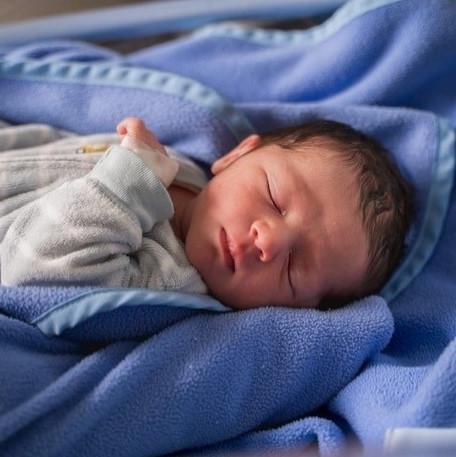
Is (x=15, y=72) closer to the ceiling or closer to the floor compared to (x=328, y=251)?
closer to the ceiling

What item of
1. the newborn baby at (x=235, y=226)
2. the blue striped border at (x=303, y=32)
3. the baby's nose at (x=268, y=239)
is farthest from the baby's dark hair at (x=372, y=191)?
the blue striped border at (x=303, y=32)

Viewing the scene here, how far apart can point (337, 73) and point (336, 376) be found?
19.6 inches

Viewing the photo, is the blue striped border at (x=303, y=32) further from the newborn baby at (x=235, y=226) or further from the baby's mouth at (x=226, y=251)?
the baby's mouth at (x=226, y=251)

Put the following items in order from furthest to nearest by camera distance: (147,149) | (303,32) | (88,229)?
(303,32) → (147,149) → (88,229)

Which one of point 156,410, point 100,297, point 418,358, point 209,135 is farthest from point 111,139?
point 418,358

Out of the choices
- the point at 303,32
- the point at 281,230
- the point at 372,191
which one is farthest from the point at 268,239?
the point at 303,32

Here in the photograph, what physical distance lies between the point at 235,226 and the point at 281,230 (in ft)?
0.18

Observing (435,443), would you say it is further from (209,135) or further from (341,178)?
(209,135)

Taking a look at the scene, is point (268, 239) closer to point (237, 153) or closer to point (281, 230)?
point (281, 230)

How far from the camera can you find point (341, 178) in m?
0.86

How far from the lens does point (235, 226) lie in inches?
32.4

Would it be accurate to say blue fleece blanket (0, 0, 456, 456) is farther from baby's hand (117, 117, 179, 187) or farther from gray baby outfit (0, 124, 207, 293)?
baby's hand (117, 117, 179, 187)

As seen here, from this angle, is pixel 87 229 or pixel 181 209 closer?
pixel 87 229

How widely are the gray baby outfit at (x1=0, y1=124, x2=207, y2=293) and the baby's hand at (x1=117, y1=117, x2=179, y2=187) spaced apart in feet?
0.12
